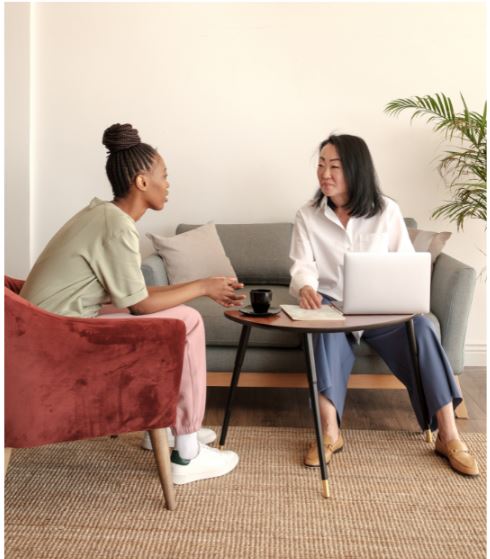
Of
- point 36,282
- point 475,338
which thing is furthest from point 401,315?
point 475,338

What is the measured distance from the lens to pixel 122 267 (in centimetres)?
214

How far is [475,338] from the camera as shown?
13.5ft

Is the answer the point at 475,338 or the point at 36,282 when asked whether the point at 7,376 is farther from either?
the point at 475,338

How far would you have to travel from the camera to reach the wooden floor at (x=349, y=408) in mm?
2979

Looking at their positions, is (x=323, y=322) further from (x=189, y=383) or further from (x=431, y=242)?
(x=431, y=242)

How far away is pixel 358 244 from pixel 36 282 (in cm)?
131

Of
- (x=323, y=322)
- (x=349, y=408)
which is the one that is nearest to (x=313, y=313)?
(x=323, y=322)

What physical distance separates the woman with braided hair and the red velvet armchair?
0.19m

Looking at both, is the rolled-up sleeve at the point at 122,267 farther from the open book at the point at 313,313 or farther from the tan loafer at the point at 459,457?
the tan loafer at the point at 459,457

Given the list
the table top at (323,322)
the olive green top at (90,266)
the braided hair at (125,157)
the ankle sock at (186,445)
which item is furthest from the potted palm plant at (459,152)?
the olive green top at (90,266)

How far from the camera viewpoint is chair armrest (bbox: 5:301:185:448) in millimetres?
1914

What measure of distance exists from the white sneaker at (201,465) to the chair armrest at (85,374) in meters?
0.30

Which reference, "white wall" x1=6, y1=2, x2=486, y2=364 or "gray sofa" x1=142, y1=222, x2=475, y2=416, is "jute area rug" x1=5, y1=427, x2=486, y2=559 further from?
"white wall" x1=6, y1=2, x2=486, y2=364

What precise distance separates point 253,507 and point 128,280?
2.55 ft
